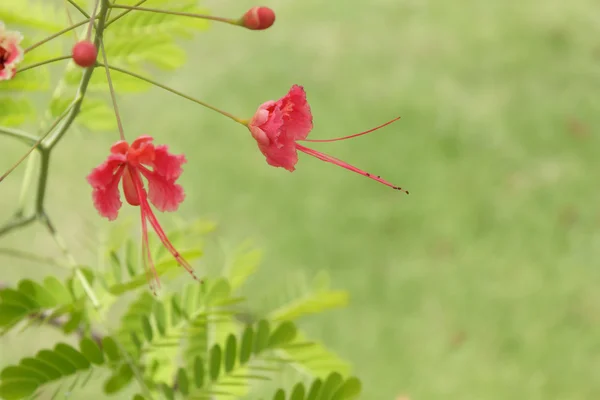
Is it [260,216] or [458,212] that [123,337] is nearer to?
[260,216]

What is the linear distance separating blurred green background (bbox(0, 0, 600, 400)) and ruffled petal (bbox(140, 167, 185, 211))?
2.94ft

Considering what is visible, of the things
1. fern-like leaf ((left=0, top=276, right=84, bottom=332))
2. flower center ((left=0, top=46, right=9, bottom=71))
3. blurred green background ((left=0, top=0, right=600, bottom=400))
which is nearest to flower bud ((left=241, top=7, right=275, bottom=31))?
flower center ((left=0, top=46, right=9, bottom=71))

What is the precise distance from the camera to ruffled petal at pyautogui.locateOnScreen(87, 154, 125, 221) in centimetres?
37

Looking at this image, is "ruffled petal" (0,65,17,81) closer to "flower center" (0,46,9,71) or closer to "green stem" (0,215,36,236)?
"flower center" (0,46,9,71)

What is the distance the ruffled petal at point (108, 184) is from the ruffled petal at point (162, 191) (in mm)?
19

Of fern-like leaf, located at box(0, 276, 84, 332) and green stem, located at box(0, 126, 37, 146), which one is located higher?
green stem, located at box(0, 126, 37, 146)

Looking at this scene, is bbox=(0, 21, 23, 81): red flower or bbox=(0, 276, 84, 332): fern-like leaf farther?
bbox=(0, 276, 84, 332): fern-like leaf

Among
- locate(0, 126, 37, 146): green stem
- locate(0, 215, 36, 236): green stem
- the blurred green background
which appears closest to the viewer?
locate(0, 126, 37, 146): green stem

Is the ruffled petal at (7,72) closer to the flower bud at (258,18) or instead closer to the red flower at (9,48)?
the red flower at (9,48)

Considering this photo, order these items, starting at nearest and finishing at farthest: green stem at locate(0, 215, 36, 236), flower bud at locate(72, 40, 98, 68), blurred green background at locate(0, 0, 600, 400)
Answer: flower bud at locate(72, 40, 98, 68) < green stem at locate(0, 215, 36, 236) < blurred green background at locate(0, 0, 600, 400)

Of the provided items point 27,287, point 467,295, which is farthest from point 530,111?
point 27,287

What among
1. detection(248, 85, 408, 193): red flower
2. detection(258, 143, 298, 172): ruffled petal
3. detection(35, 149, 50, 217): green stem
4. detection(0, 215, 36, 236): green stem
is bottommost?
detection(258, 143, 298, 172): ruffled petal

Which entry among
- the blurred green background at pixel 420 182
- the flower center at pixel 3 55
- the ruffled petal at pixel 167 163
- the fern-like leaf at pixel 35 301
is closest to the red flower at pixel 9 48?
the flower center at pixel 3 55

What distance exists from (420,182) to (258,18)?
1378 mm
